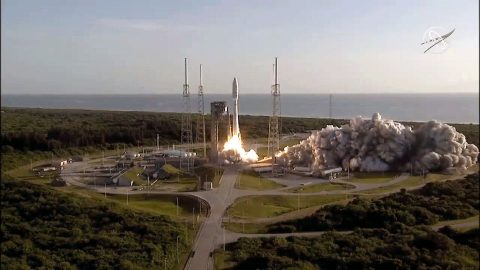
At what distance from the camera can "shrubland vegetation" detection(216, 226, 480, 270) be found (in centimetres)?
1141

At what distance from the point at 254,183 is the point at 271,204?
2666 millimetres

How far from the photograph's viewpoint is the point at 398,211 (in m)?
14.8

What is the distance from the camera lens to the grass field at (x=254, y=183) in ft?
62.9

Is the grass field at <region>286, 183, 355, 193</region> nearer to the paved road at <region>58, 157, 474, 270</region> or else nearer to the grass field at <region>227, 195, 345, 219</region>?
the paved road at <region>58, 157, 474, 270</region>

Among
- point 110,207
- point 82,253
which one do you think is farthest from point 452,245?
point 110,207

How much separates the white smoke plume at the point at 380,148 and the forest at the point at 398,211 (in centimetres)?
493

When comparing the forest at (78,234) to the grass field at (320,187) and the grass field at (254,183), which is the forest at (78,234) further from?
the grass field at (320,187)

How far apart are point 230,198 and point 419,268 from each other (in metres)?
7.73

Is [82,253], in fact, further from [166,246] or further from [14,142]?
[14,142]

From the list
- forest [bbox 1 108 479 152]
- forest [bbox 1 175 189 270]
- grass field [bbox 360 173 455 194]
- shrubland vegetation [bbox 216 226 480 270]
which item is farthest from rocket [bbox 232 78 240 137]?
shrubland vegetation [bbox 216 226 480 270]

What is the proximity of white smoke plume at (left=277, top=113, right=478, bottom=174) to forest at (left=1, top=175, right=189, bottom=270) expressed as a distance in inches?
371

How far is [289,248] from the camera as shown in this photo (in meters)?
12.6

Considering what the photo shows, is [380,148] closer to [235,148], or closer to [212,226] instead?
[235,148]

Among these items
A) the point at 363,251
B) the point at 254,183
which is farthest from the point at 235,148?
the point at 363,251
